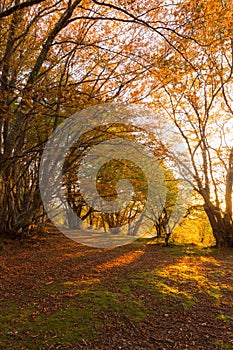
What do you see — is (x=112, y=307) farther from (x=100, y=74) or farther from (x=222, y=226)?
(x=222, y=226)

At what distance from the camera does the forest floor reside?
3.48 m

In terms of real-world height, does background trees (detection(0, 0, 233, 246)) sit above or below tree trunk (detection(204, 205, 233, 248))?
above

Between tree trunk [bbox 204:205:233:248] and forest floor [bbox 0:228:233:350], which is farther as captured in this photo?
tree trunk [bbox 204:205:233:248]

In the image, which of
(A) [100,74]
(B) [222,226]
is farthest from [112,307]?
(B) [222,226]

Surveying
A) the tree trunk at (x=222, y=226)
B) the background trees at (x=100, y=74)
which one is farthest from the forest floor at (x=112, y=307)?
the tree trunk at (x=222, y=226)

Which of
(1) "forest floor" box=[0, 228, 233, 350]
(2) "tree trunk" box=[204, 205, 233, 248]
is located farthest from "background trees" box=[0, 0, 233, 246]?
(1) "forest floor" box=[0, 228, 233, 350]

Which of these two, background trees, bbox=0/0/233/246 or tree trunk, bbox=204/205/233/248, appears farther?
tree trunk, bbox=204/205/233/248

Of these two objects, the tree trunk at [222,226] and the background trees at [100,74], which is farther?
the tree trunk at [222,226]

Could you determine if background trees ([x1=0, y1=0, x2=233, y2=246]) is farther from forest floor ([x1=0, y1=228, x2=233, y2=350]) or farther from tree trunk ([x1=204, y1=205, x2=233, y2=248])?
forest floor ([x1=0, y1=228, x2=233, y2=350])

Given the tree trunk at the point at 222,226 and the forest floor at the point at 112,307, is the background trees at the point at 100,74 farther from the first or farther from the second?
the forest floor at the point at 112,307

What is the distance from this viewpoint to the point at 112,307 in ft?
14.3

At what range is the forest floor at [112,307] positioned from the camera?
3.48 metres

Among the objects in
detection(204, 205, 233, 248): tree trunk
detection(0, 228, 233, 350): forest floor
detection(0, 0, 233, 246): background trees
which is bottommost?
detection(0, 228, 233, 350): forest floor

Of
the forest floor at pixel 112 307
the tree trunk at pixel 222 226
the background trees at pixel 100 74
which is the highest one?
the background trees at pixel 100 74
